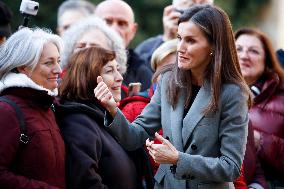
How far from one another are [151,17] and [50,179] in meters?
16.4

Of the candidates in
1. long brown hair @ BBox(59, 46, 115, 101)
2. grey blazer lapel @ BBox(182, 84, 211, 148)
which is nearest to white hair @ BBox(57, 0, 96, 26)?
long brown hair @ BBox(59, 46, 115, 101)

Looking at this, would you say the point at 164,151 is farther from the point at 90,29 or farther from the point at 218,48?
the point at 90,29

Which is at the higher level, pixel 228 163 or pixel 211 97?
pixel 211 97

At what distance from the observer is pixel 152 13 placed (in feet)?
66.8

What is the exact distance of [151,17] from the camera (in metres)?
20.3

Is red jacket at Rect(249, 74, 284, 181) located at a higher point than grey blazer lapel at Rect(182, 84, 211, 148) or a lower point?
lower

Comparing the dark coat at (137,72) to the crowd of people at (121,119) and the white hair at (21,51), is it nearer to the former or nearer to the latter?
the crowd of people at (121,119)

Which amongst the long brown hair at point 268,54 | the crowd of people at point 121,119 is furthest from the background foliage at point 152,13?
the crowd of people at point 121,119

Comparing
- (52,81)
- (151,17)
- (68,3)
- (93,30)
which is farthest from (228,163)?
(151,17)

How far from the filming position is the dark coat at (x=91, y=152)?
14.1ft

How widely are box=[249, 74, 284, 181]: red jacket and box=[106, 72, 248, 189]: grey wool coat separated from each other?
49.5 inches

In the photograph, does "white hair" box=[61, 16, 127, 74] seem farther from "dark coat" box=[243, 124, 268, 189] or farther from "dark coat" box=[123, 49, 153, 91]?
"dark coat" box=[243, 124, 268, 189]

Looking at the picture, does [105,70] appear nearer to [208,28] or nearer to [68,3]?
[208,28]

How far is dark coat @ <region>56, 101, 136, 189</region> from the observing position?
14.1 ft
